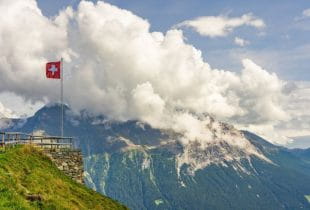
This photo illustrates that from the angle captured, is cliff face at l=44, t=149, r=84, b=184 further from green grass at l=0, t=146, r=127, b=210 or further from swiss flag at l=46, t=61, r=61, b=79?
swiss flag at l=46, t=61, r=61, b=79

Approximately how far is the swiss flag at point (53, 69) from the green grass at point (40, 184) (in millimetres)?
13180

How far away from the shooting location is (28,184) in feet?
135

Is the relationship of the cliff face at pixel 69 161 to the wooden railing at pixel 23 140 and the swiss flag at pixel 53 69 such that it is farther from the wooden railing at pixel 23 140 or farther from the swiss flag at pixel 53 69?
the swiss flag at pixel 53 69

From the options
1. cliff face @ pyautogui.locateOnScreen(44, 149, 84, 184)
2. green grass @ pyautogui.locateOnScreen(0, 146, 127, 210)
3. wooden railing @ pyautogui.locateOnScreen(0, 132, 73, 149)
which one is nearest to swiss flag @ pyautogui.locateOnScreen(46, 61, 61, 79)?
wooden railing @ pyautogui.locateOnScreen(0, 132, 73, 149)

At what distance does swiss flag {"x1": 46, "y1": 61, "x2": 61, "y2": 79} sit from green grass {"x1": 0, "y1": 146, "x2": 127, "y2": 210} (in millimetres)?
13180

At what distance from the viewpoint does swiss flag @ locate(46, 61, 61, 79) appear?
2621 inches

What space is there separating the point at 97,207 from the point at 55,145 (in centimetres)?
1883

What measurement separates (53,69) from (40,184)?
27.0m

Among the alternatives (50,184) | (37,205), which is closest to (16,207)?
(37,205)

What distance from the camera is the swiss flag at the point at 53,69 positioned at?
66.6m

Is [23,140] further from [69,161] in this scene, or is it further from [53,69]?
[53,69]

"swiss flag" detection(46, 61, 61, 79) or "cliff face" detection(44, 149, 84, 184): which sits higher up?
"swiss flag" detection(46, 61, 61, 79)

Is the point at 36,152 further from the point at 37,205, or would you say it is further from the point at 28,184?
the point at 37,205

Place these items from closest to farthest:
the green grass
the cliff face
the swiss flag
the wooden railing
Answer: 1. the green grass
2. the wooden railing
3. the cliff face
4. the swiss flag
